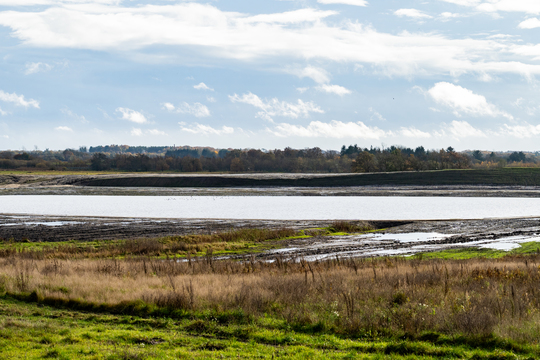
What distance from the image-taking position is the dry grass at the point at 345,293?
11375 mm

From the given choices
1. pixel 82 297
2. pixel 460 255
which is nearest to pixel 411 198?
pixel 460 255

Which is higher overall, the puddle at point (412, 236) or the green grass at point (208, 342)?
the green grass at point (208, 342)

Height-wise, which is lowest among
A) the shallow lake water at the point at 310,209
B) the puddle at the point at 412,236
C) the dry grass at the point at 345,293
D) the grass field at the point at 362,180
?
the puddle at the point at 412,236

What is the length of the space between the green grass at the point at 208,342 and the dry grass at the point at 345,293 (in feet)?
1.89

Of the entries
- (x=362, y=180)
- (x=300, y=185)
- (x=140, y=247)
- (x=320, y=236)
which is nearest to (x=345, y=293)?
(x=140, y=247)

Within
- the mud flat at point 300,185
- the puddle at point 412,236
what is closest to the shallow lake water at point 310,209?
the puddle at point 412,236

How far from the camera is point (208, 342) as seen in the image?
1024 centimetres

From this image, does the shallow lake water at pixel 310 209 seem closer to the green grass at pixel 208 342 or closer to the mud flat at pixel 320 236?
the mud flat at pixel 320 236

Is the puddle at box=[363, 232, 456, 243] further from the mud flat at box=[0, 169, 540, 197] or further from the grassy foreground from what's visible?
the mud flat at box=[0, 169, 540, 197]

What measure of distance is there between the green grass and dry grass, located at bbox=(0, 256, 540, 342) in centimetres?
58

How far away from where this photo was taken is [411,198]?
76.7m

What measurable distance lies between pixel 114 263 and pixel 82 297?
7257 mm

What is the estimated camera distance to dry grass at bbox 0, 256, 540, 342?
1138 cm

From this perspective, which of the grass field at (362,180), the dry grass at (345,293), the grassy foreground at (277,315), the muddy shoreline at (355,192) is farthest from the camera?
the grass field at (362,180)
